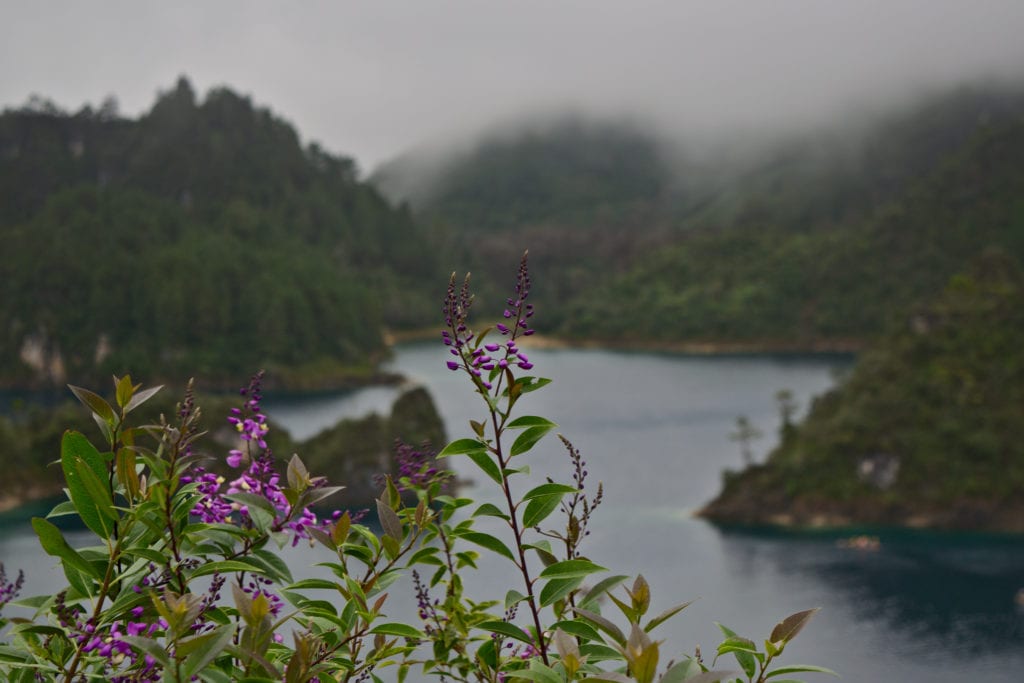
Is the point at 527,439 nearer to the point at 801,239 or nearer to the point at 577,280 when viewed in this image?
the point at 577,280

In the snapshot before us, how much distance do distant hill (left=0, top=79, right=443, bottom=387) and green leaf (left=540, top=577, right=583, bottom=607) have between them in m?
74.6

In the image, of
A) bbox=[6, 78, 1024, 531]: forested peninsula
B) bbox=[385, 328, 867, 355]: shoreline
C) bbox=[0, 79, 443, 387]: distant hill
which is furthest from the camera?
bbox=[385, 328, 867, 355]: shoreline

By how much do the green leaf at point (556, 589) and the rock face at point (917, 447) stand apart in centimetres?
3822

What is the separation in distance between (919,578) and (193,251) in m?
73.7

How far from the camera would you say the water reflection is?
27.3 meters

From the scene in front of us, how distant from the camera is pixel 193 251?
301ft

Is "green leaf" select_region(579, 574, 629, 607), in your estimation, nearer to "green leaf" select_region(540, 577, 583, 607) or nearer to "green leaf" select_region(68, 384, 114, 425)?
"green leaf" select_region(540, 577, 583, 607)

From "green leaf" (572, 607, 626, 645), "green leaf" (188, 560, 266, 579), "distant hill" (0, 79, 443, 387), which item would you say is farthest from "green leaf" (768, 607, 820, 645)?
"distant hill" (0, 79, 443, 387)

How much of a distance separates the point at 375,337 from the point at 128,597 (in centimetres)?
8752

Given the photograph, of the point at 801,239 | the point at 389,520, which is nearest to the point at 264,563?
the point at 389,520

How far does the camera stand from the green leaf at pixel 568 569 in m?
2.33

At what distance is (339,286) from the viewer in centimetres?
9519

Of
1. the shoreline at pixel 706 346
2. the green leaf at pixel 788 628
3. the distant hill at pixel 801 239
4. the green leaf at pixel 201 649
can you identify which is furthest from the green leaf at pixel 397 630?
the distant hill at pixel 801 239

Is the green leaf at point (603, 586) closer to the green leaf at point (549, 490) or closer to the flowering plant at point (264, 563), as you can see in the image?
the flowering plant at point (264, 563)
